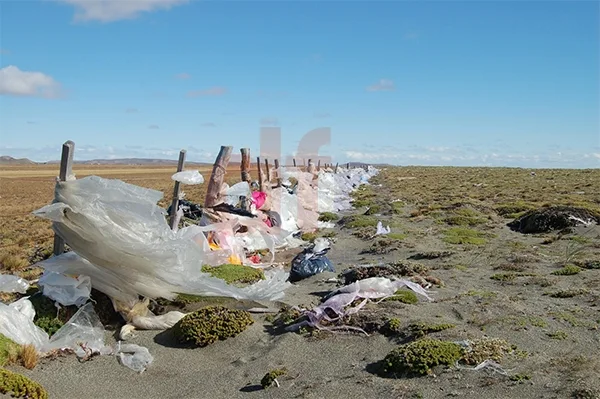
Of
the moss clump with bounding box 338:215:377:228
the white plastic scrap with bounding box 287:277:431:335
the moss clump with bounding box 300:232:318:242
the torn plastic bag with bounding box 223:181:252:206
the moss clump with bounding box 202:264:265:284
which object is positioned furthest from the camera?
the moss clump with bounding box 338:215:377:228

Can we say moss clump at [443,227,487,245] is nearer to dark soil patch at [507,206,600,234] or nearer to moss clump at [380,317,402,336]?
dark soil patch at [507,206,600,234]

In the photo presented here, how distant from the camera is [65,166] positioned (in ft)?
23.1

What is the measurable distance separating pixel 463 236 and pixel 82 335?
10.8 m

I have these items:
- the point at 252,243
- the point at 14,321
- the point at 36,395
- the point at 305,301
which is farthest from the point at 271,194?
the point at 36,395

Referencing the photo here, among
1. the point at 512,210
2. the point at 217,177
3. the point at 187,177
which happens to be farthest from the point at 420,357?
the point at 512,210

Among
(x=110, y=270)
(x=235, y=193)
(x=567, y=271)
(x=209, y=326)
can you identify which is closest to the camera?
(x=209, y=326)

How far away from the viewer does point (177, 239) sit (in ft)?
23.8

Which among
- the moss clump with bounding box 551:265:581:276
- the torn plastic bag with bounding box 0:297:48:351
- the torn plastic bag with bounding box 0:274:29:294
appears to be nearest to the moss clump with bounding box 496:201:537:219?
the moss clump with bounding box 551:265:581:276

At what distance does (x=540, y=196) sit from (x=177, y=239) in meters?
24.6

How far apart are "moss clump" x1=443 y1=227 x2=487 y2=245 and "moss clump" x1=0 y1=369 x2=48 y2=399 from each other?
35.9 ft

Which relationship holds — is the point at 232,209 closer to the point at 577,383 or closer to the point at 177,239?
the point at 177,239

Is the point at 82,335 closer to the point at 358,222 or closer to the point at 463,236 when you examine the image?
the point at 463,236

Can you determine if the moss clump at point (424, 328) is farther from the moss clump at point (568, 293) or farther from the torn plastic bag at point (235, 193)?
the torn plastic bag at point (235, 193)

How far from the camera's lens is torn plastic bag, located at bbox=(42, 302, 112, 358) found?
6414 millimetres
